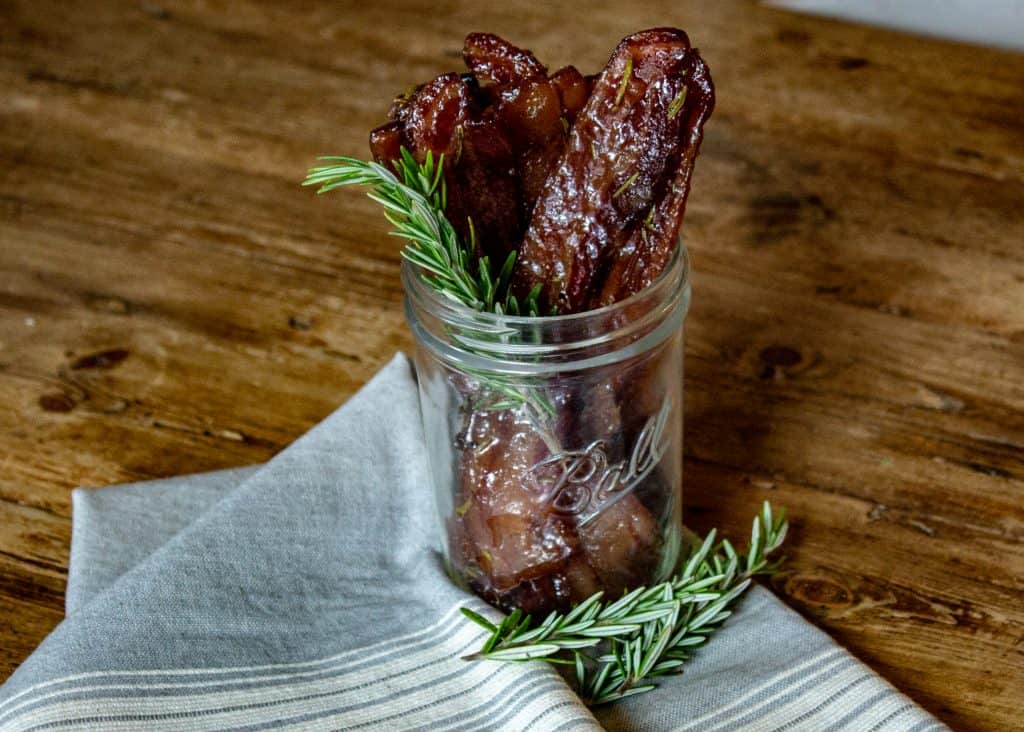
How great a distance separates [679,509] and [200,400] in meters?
0.47

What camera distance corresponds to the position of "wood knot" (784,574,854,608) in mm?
906

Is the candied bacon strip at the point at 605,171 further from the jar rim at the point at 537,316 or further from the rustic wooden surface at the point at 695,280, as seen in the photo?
the rustic wooden surface at the point at 695,280

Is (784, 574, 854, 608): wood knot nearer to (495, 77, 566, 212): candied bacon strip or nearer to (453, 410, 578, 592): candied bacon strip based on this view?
(453, 410, 578, 592): candied bacon strip

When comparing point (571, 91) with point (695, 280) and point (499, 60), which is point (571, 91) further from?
point (695, 280)

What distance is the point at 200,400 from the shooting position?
111 centimetres

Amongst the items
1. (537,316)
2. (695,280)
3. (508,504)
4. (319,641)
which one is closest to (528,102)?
(537,316)

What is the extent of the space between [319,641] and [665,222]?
14.7 inches

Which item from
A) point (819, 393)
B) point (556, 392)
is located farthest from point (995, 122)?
point (556, 392)

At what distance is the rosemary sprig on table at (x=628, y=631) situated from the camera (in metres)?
0.80

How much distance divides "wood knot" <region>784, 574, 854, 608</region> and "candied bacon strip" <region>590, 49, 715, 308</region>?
294 mm

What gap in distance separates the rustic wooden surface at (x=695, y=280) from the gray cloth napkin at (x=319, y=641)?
73mm

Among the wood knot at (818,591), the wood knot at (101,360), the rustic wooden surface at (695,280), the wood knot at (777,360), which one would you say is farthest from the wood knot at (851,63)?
the wood knot at (101,360)

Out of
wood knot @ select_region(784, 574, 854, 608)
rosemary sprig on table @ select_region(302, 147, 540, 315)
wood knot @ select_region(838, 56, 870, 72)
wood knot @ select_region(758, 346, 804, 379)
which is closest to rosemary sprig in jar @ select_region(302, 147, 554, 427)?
rosemary sprig on table @ select_region(302, 147, 540, 315)

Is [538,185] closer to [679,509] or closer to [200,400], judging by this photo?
[679,509]
